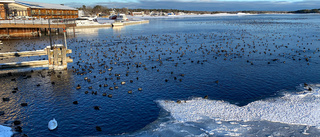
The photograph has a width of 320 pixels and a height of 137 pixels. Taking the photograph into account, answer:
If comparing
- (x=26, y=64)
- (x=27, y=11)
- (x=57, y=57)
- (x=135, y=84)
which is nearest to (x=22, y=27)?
(x=27, y=11)

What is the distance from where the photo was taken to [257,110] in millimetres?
20734

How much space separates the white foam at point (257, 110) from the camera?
19.3 meters

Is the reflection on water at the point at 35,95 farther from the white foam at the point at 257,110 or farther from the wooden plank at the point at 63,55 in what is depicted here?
the white foam at the point at 257,110

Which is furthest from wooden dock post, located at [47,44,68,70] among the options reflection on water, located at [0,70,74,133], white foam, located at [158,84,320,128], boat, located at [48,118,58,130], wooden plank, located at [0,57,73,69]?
white foam, located at [158,84,320,128]

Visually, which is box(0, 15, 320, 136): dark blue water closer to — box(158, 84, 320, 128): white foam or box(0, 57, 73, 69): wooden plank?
box(0, 57, 73, 69): wooden plank

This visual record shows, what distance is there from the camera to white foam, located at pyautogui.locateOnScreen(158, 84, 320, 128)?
1927cm

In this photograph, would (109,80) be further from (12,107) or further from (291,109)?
(291,109)

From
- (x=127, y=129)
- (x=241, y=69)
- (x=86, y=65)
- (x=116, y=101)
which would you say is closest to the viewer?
(x=127, y=129)

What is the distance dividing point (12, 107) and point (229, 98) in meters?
19.7

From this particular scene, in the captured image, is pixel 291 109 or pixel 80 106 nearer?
pixel 291 109

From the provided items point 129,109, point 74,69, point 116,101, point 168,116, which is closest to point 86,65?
point 74,69

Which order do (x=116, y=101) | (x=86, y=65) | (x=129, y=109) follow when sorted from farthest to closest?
(x=86, y=65) < (x=116, y=101) < (x=129, y=109)

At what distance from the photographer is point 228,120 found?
19.1m

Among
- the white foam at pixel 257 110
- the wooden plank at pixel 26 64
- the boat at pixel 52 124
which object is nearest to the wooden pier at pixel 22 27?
the wooden plank at pixel 26 64
